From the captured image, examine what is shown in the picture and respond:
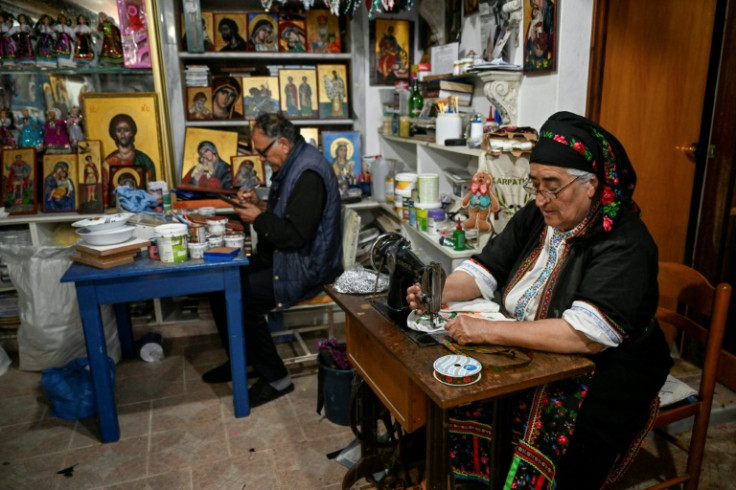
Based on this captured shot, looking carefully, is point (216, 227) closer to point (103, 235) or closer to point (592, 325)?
point (103, 235)

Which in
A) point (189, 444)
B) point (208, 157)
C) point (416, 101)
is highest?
point (416, 101)

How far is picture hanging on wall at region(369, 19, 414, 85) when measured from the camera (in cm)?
414

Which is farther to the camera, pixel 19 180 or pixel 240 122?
pixel 240 122

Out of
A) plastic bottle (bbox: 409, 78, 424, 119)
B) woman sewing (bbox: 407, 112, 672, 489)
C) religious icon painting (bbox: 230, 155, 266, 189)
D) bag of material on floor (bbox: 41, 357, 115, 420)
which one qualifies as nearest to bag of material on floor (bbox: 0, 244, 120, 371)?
bag of material on floor (bbox: 41, 357, 115, 420)

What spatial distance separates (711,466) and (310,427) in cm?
180

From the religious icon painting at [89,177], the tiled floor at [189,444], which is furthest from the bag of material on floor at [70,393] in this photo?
the religious icon painting at [89,177]

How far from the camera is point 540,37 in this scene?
258 centimetres

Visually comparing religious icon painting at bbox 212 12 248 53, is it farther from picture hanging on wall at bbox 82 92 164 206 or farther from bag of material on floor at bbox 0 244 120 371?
bag of material on floor at bbox 0 244 120 371

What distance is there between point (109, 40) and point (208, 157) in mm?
995

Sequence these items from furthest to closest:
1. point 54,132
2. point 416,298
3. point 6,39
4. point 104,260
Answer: point 54,132
point 6,39
point 104,260
point 416,298

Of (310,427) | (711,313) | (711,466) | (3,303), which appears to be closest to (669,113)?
(711,313)

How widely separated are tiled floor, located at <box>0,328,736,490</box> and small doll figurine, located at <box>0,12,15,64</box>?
83.0 inches

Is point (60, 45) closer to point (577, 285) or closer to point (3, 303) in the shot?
point (3, 303)

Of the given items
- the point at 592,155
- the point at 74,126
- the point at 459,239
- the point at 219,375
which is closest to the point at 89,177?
the point at 74,126
